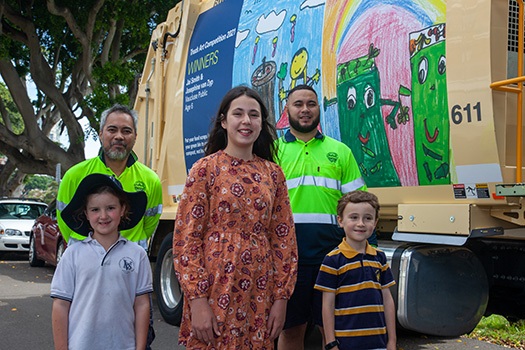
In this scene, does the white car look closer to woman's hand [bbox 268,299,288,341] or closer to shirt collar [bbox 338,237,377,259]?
shirt collar [bbox 338,237,377,259]

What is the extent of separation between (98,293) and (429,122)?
2.28 m

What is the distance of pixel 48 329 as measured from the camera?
267 inches

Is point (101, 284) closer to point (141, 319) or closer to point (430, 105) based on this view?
point (141, 319)

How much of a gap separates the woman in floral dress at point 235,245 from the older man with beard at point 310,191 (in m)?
0.60

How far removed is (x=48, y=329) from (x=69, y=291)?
4399 millimetres

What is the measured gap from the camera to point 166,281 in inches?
277

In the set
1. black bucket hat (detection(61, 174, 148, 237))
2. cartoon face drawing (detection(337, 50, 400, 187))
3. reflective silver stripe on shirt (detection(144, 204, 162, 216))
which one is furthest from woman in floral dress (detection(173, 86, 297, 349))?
cartoon face drawing (detection(337, 50, 400, 187))

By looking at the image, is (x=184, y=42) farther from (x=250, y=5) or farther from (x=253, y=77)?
(x=253, y=77)

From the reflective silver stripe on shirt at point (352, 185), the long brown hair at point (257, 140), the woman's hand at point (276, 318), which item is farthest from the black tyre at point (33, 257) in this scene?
the woman's hand at point (276, 318)

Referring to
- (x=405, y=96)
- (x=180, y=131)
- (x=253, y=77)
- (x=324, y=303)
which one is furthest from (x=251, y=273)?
(x=180, y=131)

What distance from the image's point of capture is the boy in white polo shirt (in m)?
2.77

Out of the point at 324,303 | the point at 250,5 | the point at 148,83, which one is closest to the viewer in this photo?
the point at 324,303

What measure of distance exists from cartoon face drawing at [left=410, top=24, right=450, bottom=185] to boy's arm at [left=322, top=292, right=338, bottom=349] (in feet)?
4.01

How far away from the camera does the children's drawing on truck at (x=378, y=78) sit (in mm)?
3941
